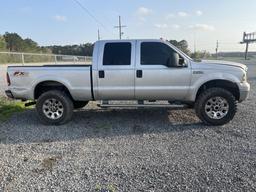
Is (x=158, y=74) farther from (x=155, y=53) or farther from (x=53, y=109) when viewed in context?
(x=53, y=109)

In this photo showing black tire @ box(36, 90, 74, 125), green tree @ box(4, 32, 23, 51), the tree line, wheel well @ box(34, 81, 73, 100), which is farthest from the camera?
green tree @ box(4, 32, 23, 51)

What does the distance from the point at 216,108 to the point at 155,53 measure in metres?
1.95

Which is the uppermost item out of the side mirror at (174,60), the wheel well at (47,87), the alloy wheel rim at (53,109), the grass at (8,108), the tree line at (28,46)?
the tree line at (28,46)

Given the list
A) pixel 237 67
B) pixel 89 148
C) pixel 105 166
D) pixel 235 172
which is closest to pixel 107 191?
pixel 105 166

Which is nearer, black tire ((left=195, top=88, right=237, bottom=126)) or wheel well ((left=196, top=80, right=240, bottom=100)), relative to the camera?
black tire ((left=195, top=88, right=237, bottom=126))

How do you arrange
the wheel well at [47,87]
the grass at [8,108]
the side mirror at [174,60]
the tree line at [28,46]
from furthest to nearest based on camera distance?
the tree line at [28,46]
the grass at [8,108]
the wheel well at [47,87]
the side mirror at [174,60]

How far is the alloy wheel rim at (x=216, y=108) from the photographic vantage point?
6.02 meters

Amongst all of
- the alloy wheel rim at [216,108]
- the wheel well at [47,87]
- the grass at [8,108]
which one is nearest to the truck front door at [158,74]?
the alloy wheel rim at [216,108]

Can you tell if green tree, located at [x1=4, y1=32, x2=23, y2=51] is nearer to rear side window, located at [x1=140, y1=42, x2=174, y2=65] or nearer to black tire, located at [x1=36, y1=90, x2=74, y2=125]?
black tire, located at [x1=36, y1=90, x2=74, y2=125]

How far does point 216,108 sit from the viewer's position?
6.06m

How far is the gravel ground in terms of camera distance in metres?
3.47

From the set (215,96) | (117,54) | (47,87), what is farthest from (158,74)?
(47,87)

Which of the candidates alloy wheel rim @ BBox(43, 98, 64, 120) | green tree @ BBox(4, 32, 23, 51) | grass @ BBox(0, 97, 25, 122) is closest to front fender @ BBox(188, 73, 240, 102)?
alloy wheel rim @ BBox(43, 98, 64, 120)

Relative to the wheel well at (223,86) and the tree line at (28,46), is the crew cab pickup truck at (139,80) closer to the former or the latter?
the wheel well at (223,86)
